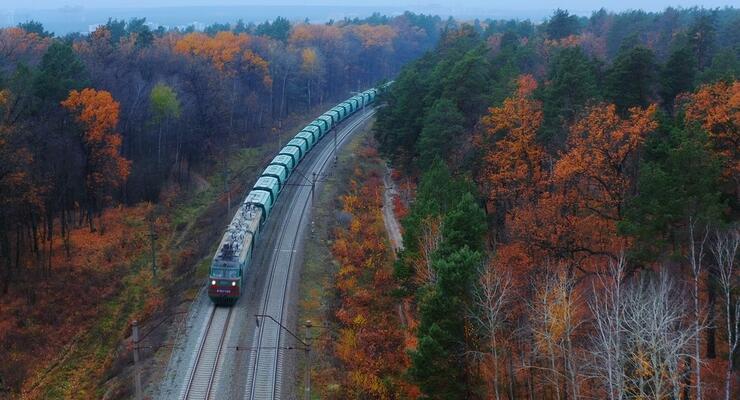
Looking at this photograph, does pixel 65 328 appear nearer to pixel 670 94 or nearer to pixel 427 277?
pixel 427 277

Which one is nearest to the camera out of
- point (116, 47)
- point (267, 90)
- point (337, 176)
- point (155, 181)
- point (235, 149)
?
point (155, 181)

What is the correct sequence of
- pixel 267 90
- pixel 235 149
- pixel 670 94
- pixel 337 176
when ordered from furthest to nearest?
1. pixel 267 90
2. pixel 235 149
3. pixel 337 176
4. pixel 670 94

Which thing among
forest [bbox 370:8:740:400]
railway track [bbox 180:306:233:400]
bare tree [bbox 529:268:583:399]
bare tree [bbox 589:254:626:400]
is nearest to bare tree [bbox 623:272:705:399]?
forest [bbox 370:8:740:400]

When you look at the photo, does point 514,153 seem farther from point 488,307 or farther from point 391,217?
point 488,307

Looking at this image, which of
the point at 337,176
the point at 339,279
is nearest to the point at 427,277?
the point at 339,279

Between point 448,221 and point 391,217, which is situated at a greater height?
point 448,221

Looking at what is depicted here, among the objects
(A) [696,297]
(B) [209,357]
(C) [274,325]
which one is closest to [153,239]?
(C) [274,325]

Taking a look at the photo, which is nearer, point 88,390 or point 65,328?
point 88,390

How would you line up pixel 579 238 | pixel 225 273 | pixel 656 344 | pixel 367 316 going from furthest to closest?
pixel 367 316, pixel 225 273, pixel 579 238, pixel 656 344

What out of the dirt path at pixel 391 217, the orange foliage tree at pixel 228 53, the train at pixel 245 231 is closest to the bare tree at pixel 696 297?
the dirt path at pixel 391 217
